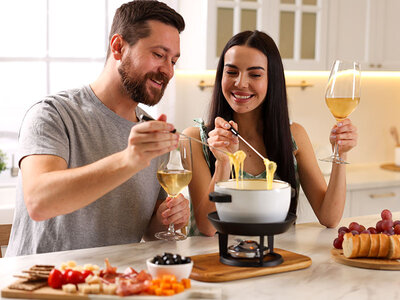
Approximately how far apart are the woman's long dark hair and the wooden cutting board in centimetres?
77

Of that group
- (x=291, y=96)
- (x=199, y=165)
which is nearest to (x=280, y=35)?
(x=291, y=96)

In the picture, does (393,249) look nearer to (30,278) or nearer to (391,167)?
(30,278)

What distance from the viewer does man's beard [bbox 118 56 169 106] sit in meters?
2.09

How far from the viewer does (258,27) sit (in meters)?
3.87

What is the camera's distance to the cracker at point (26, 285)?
1.37 meters

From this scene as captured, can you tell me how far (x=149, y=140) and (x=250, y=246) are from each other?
1.47 ft

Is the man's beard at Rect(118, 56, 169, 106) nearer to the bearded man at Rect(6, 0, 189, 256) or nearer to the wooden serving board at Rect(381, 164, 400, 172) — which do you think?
the bearded man at Rect(6, 0, 189, 256)

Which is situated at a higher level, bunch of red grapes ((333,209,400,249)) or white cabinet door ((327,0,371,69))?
white cabinet door ((327,0,371,69))

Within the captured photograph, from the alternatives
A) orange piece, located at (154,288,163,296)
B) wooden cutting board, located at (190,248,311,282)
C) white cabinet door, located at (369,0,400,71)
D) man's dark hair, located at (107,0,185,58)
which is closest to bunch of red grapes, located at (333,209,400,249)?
wooden cutting board, located at (190,248,311,282)

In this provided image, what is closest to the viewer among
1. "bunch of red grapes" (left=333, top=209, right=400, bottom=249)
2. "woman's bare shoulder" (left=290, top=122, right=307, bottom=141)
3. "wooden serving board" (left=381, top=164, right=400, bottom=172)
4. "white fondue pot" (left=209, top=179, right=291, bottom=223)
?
"white fondue pot" (left=209, top=179, right=291, bottom=223)

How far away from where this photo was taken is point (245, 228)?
5.13 feet

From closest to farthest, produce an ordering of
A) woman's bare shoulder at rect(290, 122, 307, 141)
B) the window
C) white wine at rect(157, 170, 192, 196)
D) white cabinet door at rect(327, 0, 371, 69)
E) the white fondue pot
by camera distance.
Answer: the white fondue pot → white wine at rect(157, 170, 192, 196) → woman's bare shoulder at rect(290, 122, 307, 141) → the window → white cabinet door at rect(327, 0, 371, 69)

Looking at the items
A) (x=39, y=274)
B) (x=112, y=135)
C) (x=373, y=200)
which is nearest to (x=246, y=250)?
(x=39, y=274)

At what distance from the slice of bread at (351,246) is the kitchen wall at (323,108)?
233 cm
